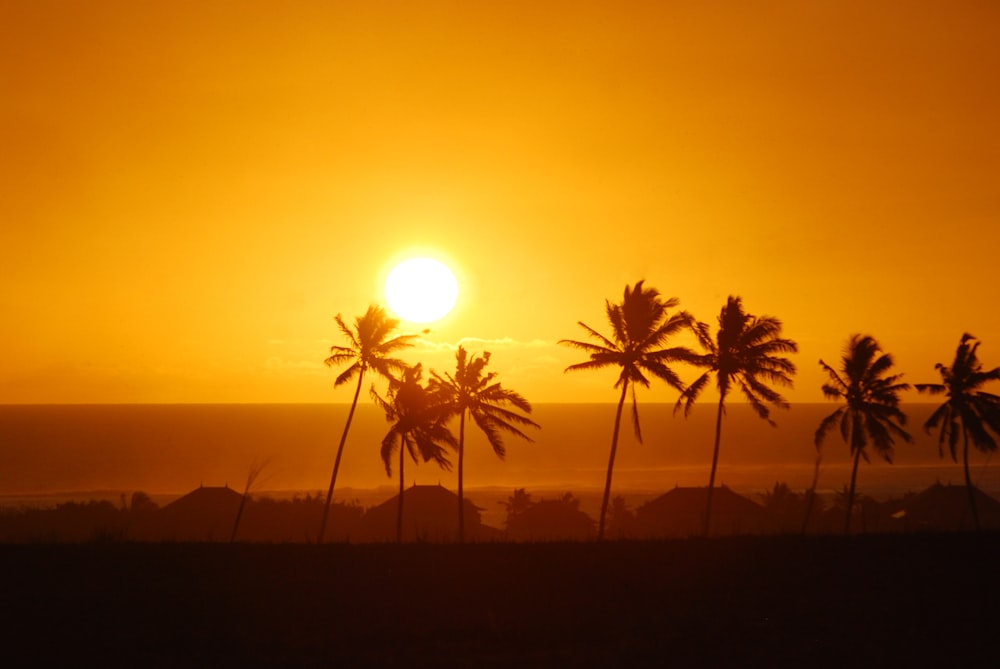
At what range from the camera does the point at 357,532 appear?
54469 millimetres

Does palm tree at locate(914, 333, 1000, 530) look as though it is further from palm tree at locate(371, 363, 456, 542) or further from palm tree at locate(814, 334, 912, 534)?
palm tree at locate(371, 363, 456, 542)

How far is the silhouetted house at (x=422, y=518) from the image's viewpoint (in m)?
53.0

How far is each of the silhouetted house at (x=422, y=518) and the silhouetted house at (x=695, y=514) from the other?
1056cm

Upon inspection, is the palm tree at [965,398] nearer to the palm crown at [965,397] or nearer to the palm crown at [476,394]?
the palm crown at [965,397]

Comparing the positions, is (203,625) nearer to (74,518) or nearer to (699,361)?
(699,361)

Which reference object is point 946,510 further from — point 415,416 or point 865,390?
point 415,416

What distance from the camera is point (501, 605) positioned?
19000 millimetres

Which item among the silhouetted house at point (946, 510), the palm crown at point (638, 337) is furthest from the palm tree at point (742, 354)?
the silhouetted house at point (946, 510)

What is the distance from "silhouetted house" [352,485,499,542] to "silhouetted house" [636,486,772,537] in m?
10.6

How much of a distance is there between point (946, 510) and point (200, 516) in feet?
164

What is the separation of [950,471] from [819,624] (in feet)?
516

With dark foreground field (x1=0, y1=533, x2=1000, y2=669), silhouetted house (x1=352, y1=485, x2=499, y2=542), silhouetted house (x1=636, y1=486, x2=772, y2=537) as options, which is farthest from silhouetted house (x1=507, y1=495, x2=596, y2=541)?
dark foreground field (x1=0, y1=533, x2=1000, y2=669)

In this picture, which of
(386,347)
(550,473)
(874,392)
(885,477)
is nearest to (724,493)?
(874,392)

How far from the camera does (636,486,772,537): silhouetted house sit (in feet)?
178
